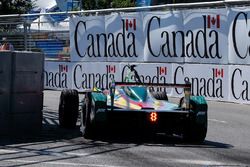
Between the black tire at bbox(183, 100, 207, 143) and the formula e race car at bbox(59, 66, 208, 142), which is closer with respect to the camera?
the formula e race car at bbox(59, 66, 208, 142)

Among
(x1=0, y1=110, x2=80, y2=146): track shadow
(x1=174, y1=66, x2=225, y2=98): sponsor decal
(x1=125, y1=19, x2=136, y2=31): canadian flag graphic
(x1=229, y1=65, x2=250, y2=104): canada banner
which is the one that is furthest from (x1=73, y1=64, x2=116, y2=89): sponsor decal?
(x1=0, y1=110, x2=80, y2=146): track shadow

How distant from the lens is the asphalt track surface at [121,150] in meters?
8.99

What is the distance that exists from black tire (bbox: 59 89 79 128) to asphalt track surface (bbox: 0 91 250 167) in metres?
0.23

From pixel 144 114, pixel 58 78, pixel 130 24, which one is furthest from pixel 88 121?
pixel 58 78

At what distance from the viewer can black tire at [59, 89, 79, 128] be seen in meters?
12.4

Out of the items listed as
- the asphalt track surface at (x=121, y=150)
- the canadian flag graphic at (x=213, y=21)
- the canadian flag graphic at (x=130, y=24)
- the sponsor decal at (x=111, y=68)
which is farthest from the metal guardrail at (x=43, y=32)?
the asphalt track surface at (x=121, y=150)

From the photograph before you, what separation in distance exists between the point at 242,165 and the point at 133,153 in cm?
170

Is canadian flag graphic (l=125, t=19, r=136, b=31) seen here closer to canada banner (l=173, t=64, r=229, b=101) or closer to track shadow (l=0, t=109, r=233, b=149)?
canada banner (l=173, t=64, r=229, b=101)

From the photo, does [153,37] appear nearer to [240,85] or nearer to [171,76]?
[171,76]

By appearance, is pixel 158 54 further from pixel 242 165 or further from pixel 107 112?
pixel 242 165

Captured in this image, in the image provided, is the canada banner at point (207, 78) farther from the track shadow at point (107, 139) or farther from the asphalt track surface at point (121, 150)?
the track shadow at point (107, 139)

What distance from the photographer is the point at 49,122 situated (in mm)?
13906

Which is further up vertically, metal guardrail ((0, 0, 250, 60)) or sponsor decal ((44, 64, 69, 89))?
metal guardrail ((0, 0, 250, 60))

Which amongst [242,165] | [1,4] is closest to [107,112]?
[242,165]
